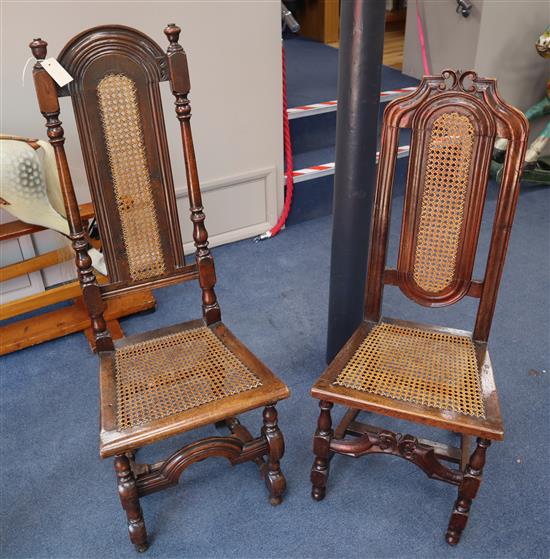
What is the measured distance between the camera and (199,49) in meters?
2.52

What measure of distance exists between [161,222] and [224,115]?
4.15ft

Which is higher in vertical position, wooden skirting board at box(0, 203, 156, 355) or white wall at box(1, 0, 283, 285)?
white wall at box(1, 0, 283, 285)

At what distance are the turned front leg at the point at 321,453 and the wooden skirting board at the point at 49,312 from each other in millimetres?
1012

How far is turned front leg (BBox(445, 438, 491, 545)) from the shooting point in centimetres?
142

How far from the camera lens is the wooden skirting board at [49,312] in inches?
89.9

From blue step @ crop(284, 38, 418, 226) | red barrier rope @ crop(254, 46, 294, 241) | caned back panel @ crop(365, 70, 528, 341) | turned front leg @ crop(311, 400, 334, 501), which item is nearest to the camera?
caned back panel @ crop(365, 70, 528, 341)

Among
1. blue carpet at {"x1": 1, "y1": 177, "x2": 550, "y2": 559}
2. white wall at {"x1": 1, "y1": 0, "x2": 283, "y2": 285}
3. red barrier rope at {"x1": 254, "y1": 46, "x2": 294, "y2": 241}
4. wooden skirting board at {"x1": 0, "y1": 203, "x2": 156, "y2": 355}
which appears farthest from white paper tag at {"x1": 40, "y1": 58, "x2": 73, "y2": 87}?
red barrier rope at {"x1": 254, "y1": 46, "x2": 294, "y2": 241}

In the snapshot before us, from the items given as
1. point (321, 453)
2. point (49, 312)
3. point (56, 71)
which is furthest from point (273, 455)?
point (49, 312)

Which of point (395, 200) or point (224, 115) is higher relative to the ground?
point (224, 115)

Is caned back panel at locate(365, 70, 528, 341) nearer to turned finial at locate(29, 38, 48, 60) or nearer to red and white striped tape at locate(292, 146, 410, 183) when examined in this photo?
turned finial at locate(29, 38, 48, 60)

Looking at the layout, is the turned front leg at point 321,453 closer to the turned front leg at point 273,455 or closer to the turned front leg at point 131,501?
the turned front leg at point 273,455

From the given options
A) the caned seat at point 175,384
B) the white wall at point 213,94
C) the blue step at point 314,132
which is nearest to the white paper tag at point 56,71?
the caned seat at point 175,384

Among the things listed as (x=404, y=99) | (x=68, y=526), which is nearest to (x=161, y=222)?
(x=404, y=99)

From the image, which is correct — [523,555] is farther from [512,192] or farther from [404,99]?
[404,99]
